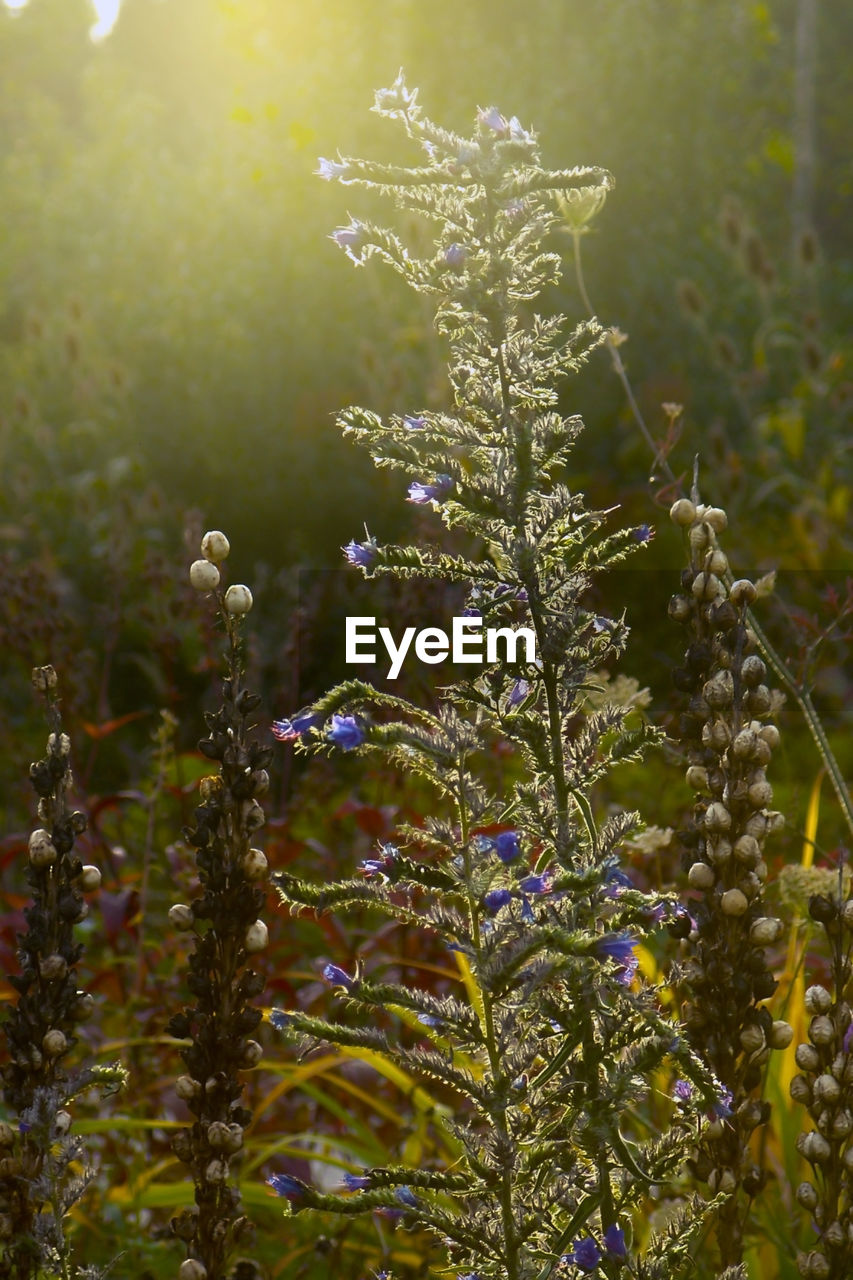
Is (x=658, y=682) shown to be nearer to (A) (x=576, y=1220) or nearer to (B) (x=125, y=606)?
(B) (x=125, y=606)

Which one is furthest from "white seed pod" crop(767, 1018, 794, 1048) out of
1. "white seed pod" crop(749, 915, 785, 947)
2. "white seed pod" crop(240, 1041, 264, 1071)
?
"white seed pod" crop(240, 1041, 264, 1071)

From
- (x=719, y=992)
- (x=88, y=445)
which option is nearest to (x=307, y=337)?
(x=88, y=445)

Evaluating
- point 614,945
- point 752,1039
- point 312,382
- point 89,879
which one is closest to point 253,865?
point 89,879

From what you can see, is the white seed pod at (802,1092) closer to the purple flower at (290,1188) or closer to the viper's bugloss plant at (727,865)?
the viper's bugloss plant at (727,865)

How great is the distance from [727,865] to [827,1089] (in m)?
0.28

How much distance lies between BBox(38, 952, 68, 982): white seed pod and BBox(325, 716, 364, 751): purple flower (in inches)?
19.2

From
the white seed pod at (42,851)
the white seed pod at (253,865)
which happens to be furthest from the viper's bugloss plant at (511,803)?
the white seed pod at (42,851)

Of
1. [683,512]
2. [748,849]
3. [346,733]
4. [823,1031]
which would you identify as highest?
[683,512]

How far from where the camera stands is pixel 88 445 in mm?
8188

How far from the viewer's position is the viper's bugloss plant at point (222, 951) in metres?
1.47

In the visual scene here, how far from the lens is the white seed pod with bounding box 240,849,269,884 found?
57.2 inches

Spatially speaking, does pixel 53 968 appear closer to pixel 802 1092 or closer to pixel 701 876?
pixel 701 876

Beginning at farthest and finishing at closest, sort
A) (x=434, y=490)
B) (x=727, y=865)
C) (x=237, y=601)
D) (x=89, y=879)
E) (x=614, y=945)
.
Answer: (x=727, y=865)
(x=89, y=879)
(x=237, y=601)
(x=434, y=490)
(x=614, y=945)

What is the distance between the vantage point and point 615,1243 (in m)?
1.35
